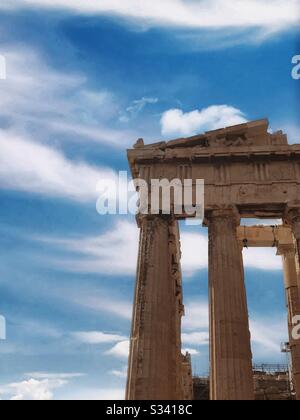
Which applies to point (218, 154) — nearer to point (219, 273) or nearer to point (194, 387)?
point (219, 273)

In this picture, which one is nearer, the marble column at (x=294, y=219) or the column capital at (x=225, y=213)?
the marble column at (x=294, y=219)

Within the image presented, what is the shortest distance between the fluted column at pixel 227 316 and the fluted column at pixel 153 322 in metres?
2.03

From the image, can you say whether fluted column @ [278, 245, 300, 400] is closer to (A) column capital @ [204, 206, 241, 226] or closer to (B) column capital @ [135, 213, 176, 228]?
(A) column capital @ [204, 206, 241, 226]

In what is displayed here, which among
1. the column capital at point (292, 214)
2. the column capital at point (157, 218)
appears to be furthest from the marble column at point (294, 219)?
the column capital at point (157, 218)

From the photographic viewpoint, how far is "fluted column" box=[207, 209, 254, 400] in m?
19.3

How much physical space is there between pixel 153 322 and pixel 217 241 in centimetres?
481

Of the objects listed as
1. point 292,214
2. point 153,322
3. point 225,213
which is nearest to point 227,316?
point 153,322

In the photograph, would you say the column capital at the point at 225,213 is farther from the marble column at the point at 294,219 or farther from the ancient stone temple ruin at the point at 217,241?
the marble column at the point at 294,219

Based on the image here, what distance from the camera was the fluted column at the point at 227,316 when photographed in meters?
19.3

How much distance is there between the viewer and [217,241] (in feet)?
74.6

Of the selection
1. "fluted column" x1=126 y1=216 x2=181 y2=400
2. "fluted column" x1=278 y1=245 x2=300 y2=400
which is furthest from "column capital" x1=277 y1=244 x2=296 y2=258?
"fluted column" x1=126 y1=216 x2=181 y2=400
